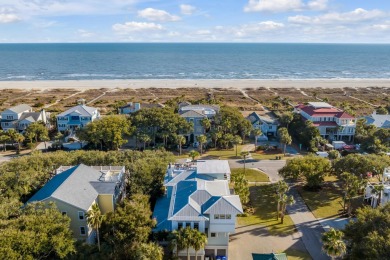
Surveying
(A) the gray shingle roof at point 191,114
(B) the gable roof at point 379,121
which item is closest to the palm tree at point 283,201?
(A) the gray shingle roof at point 191,114

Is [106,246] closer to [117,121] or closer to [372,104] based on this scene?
[117,121]

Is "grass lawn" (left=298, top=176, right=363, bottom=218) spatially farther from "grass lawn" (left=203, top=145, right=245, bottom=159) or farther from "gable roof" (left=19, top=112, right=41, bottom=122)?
"gable roof" (left=19, top=112, right=41, bottom=122)

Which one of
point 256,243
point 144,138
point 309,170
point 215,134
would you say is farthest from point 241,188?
point 144,138

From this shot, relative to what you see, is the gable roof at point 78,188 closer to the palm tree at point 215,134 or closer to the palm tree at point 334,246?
the palm tree at point 334,246

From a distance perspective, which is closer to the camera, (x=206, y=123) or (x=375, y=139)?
(x=375, y=139)

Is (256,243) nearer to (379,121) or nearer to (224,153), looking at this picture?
(224,153)

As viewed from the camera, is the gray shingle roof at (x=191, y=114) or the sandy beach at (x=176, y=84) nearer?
the gray shingle roof at (x=191, y=114)

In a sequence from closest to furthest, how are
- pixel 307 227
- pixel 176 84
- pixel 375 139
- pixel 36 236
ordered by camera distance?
pixel 36 236, pixel 307 227, pixel 375 139, pixel 176 84
